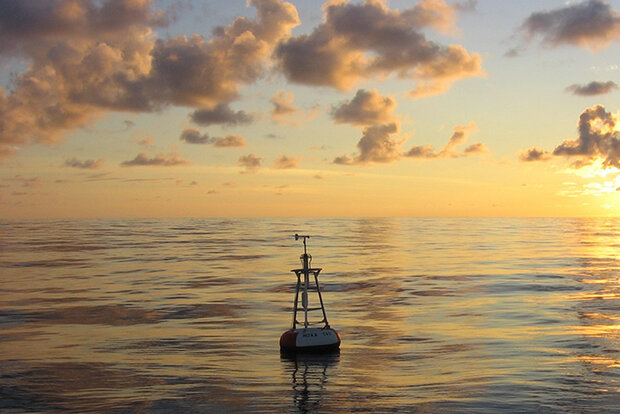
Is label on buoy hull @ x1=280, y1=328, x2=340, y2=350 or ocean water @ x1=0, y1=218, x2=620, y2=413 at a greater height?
label on buoy hull @ x1=280, y1=328, x2=340, y2=350

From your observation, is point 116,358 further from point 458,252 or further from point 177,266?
point 458,252

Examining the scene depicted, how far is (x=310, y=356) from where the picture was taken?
120 feet

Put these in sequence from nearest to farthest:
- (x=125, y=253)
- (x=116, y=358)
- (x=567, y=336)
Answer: (x=116, y=358), (x=567, y=336), (x=125, y=253)

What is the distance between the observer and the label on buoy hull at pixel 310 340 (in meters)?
36.7

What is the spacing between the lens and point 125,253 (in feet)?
409

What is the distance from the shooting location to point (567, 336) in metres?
43.1

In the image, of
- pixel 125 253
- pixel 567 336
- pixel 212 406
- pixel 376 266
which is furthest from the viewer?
pixel 125 253

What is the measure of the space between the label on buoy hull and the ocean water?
2.38 feet

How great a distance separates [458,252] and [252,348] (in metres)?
93.9

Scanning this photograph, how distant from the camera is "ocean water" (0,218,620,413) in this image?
93.7 ft

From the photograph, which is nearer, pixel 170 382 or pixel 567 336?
pixel 170 382

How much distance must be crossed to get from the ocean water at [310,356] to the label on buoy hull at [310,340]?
73 centimetres

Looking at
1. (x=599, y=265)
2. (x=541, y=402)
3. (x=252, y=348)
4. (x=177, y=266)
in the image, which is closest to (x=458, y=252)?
(x=599, y=265)

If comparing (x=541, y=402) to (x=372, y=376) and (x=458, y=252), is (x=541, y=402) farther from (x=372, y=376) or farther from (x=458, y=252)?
(x=458, y=252)
